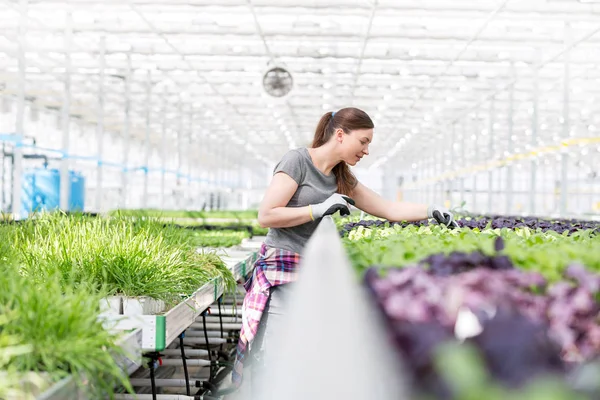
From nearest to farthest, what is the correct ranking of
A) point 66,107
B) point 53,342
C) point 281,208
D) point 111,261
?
point 53,342 → point 111,261 → point 281,208 → point 66,107

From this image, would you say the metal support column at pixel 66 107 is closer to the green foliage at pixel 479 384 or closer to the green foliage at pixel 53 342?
the green foliage at pixel 53 342

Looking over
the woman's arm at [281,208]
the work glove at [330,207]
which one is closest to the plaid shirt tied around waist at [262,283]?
the woman's arm at [281,208]

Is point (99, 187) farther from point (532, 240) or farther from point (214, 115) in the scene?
point (532, 240)

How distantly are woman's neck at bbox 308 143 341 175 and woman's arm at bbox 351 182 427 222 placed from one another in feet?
1.18

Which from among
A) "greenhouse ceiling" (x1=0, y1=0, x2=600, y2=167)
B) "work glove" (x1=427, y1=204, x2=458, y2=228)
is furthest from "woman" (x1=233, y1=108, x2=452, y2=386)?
"greenhouse ceiling" (x1=0, y1=0, x2=600, y2=167)

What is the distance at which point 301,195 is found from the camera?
319 centimetres

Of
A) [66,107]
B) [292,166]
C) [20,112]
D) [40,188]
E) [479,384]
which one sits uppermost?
[66,107]

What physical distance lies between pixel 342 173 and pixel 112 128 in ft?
89.1

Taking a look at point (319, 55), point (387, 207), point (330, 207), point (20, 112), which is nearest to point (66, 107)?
point (20, 112)

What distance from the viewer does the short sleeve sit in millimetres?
3072

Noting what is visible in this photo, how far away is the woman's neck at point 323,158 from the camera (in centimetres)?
321

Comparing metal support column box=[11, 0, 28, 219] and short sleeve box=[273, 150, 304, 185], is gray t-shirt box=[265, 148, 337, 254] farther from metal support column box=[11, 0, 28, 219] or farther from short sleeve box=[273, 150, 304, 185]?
metal support column box=[11, 0, 28, 219]

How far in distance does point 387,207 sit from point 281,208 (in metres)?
0.84

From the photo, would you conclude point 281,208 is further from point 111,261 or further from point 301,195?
point 111,261
